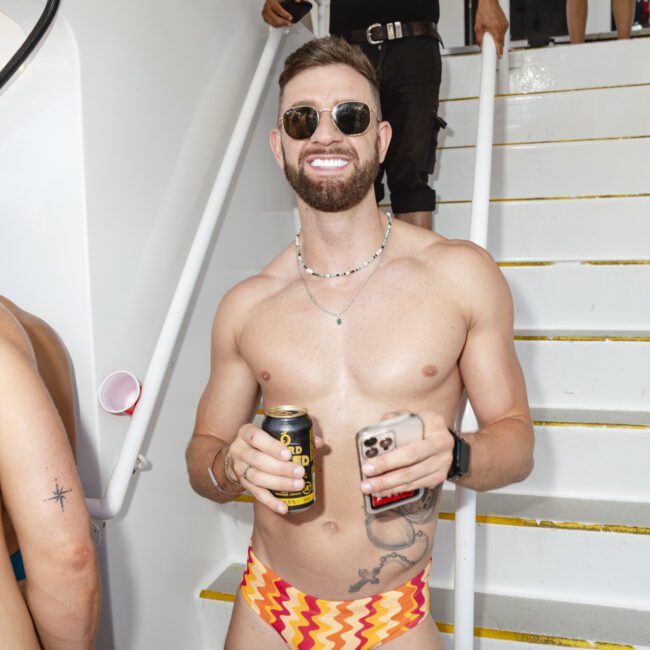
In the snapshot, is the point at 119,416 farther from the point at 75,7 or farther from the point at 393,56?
the point at 393,56

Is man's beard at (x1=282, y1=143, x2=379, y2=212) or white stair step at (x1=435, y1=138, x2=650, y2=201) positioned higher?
man's beard at (x1=282, y1=143, x2=379, y2=212)

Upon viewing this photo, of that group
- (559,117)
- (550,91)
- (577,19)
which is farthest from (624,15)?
(559,117)

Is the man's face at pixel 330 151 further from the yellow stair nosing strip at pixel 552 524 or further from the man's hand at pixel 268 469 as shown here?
the yellow stair nosing strip at pixel 552 524

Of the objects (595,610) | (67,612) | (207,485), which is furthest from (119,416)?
(595,610)

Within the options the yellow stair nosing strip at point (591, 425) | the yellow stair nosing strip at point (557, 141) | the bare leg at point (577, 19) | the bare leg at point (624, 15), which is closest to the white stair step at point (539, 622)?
the yellow stair nosing strip at point (591, 425)

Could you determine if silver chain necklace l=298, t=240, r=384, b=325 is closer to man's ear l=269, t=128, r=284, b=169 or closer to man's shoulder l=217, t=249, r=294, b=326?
man's shoulder l=217, t=249, r=294, b=326

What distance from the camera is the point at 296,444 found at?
1010 millimetres

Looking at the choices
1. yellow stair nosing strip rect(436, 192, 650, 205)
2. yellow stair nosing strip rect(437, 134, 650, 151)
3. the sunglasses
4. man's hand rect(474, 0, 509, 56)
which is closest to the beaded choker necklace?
the sunglasses

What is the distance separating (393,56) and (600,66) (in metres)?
1.46

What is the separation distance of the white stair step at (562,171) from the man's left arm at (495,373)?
152 centimetres

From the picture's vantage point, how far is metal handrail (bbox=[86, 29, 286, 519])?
1519mm

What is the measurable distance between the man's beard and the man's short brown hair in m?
0.19

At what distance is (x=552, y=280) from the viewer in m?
2.37

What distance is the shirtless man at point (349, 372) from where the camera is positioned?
1.31m
